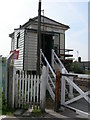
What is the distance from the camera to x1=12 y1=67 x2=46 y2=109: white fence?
6.23 metres

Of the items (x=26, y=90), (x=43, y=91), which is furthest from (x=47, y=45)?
(x=43, y=91)

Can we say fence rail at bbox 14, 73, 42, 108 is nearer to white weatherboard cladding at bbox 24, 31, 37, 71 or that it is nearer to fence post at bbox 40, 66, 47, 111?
fence post at bbox 40, 66, 47, 111

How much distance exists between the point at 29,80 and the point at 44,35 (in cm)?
543

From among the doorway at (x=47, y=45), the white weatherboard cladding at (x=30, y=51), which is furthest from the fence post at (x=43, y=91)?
the doorway at (x=47, y=45)

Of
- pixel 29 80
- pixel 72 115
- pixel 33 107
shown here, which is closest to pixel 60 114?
pixel 72 115

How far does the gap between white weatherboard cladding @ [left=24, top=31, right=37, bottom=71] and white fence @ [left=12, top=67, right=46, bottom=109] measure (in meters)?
3.97

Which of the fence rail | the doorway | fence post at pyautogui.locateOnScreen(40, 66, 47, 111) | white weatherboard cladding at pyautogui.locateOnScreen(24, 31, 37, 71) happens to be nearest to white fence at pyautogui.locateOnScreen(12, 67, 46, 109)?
the fence rail

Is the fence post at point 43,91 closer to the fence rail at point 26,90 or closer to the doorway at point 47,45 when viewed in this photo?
the fence rail at point 26,90

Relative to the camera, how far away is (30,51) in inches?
408

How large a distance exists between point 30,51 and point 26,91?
4406 mm

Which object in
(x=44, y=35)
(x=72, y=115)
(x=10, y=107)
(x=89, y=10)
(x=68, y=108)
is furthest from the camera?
(x=44, y=35)

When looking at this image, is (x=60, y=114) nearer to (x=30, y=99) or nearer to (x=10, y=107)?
(x=30, y=99)

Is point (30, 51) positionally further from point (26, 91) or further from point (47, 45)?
point (26, 91)

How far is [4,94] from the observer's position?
6.33 meters
